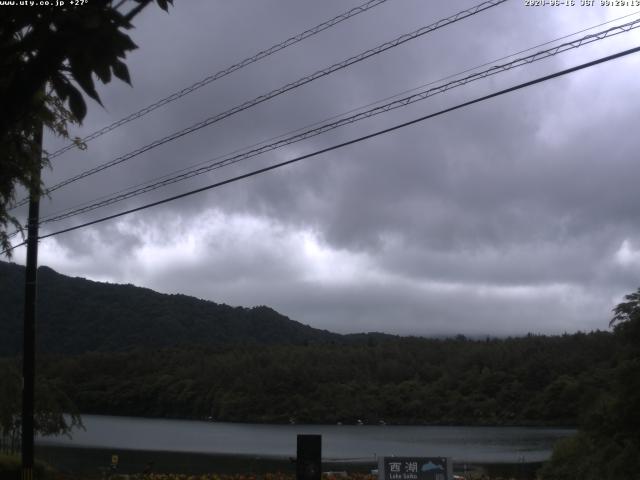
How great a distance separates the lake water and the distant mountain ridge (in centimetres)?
876

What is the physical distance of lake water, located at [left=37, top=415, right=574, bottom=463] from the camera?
155ft

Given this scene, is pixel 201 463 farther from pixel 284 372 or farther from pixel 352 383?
pixel 284 372

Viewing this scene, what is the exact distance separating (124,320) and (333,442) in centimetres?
4792

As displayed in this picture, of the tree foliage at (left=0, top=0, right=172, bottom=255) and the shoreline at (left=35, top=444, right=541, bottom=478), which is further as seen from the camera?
the shoreline at (left=35, top=444, right=541, bottom=478)

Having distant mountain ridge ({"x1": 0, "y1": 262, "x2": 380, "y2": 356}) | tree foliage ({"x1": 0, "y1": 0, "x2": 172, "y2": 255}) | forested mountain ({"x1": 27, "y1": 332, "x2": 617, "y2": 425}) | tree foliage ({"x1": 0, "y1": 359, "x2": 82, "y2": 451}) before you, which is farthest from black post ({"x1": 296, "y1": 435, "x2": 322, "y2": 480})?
forested mountain ({"x1": 27, "y1": 332, "x2": 617, "y2": 425})

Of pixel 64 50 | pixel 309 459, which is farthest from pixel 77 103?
pixel 309 459

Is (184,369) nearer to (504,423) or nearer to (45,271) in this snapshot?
(45,271)

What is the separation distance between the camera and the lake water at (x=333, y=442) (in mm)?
47375

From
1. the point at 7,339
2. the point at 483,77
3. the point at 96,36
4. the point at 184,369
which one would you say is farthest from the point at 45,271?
the point at 96,36

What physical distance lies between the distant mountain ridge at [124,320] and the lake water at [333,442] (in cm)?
876

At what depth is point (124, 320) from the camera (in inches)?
3920

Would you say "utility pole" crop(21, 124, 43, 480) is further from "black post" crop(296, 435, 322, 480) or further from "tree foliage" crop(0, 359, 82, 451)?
"black post" crop(296, 435, 322, 480)
